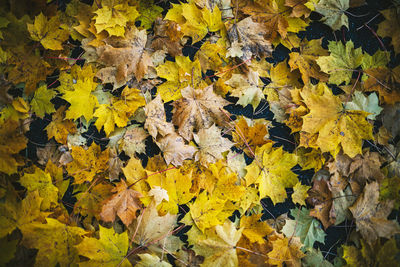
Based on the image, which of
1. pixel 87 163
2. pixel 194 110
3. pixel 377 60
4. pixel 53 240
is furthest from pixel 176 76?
pixel 377 60

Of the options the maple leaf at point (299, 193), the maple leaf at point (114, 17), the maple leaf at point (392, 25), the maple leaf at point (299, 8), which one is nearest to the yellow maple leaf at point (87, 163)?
the maple leaf at point (114, 17)

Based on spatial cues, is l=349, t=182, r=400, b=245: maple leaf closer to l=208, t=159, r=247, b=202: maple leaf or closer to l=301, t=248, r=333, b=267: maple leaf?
l=301, t=248, r=333, b=267: maple leaf

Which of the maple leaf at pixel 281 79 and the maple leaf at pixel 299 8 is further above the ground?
the maple leaf at pixel 299 8

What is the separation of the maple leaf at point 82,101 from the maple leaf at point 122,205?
0.41 m

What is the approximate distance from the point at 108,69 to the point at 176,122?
46 cm

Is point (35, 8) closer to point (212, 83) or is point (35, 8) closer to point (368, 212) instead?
point (212, 83)

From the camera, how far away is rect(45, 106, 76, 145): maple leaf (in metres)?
1.49

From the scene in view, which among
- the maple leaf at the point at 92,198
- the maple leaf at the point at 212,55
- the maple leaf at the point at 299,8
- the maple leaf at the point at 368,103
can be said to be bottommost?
the maple leaf at the point at 92,198

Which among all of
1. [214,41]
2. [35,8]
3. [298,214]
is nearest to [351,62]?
[214,41]

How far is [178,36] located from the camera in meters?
1.52

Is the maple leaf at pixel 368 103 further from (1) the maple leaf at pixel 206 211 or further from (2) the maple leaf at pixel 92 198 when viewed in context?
(2) the maple leaf at pixel 92 198

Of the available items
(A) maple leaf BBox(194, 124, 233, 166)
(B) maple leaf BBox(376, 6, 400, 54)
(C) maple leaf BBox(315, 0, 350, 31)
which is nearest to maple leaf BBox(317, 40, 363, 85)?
(C) maple leaf BBox(315, 0, 350, 31)

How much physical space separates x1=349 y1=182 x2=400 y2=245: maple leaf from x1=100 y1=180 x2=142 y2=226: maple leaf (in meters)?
1.14

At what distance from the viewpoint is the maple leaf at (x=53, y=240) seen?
1.33 metres
